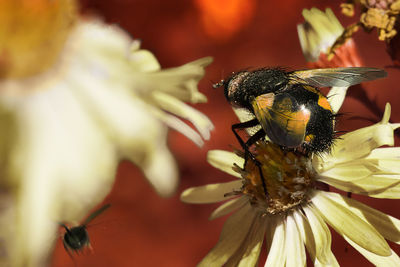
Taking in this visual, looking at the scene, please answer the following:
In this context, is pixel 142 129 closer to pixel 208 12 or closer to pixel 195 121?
pixel 195 121

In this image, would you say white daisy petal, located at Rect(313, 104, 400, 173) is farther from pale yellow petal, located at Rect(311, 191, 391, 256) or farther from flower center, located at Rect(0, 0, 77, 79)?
flower center, located at Rect(0, 0, 77, 79)

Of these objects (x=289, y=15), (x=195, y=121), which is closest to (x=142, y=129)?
(x=195, y=121)

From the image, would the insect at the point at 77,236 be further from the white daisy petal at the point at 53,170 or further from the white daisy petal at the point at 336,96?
the white daisy petal at the point at 336,96

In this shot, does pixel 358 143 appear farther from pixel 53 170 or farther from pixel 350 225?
pixel 53 170

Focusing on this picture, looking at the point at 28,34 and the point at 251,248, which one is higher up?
the point at 28,34

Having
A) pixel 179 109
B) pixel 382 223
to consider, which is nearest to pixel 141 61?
pixel 179 109

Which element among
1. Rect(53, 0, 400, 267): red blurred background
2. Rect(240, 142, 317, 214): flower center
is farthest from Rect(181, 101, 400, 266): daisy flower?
Rect(53, 0, 400, 267): red blurred background
